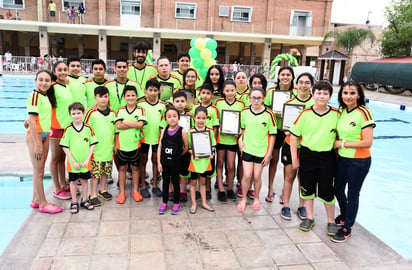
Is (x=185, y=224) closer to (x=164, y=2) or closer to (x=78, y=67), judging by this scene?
(x=78, y=67)

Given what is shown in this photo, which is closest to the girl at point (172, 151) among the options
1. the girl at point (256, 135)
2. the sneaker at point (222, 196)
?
the sneaker at point (222, 196)

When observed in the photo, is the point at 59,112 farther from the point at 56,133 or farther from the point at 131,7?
the point at 131,7

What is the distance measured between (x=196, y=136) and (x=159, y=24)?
24270 millimetres

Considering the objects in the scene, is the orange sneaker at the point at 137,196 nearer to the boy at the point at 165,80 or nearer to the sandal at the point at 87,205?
the sandal at the point at 87,205

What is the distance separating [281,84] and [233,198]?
65.7 inches

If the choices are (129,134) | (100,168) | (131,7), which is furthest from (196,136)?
(131,7)

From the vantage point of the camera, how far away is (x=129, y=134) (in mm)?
4195

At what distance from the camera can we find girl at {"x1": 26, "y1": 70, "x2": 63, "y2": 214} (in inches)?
139

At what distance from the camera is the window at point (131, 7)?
26.2 m

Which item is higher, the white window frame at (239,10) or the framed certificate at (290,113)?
the white window frame at (239,10)

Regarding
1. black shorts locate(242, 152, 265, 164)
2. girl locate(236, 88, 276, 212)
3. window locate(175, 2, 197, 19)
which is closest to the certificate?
girl locate(236, 88, 276, 212)

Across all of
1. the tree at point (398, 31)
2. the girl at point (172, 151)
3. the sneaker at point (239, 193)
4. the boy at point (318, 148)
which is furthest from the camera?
the tree at point (398, 31)

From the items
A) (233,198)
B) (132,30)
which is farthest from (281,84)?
(132,30)

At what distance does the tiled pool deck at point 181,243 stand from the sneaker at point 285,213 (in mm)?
73
